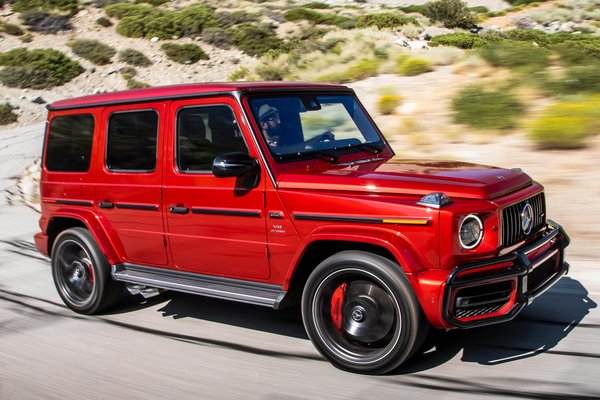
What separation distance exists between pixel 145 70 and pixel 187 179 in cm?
2946

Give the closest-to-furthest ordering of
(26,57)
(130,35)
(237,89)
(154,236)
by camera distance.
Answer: (237,89)
(154,236)
(26,57)
(130,35)

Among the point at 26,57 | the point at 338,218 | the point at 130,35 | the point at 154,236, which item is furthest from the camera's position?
the point at 130,35

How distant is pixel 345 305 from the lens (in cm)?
443

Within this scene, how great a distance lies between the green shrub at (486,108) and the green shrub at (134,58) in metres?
24.8

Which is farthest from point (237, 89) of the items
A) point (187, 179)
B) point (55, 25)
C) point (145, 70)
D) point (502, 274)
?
point (55, 25)

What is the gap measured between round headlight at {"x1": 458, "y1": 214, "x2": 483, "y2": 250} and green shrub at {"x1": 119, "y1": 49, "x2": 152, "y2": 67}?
3143 centimetres

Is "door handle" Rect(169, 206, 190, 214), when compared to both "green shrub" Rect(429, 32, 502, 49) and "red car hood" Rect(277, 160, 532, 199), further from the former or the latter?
"green shrub" Rect(429, 32, 502, 49)

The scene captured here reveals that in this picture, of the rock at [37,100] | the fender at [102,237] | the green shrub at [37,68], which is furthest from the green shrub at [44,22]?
the fender at [102,237]

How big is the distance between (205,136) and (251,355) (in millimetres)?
1599

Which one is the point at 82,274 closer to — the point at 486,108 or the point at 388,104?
the point at 486,108

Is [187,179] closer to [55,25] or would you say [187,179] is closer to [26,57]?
[26,57]

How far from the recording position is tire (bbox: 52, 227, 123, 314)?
5914mm

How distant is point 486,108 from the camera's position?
10641 millimetres

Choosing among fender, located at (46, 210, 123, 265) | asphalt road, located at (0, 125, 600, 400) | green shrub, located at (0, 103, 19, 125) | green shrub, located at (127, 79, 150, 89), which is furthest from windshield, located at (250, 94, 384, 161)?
green shrub, located at (127, 79, 150, 89)
